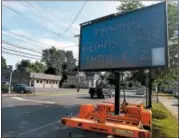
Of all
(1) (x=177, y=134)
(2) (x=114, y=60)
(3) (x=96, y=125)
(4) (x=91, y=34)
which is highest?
(4) (x=91, y=34)

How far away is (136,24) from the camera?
5.32 metres

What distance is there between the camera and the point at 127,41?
213 inches

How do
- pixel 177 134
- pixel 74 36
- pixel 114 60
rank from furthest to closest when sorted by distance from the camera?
1. pixel 74 36
2. pixel 177 134
3. pixel 114 60

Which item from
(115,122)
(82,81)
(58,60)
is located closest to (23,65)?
(58,60)

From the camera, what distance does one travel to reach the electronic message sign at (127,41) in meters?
4.98

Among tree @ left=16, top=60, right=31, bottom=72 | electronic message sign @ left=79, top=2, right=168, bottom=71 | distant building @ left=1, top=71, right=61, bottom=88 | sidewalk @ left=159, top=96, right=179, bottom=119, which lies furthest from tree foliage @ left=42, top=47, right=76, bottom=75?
electronic message sign @ left=79, top=2, right=168, bottom=71

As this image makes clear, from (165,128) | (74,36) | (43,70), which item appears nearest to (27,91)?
(74,36)

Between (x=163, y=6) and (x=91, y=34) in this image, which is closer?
(x=163, y=6)

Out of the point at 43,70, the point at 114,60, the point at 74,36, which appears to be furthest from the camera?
the point at 43,70

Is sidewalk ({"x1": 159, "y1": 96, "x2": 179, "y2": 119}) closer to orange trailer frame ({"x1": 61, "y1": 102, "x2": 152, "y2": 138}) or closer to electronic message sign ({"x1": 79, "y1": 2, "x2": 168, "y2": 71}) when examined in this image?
orange trailer frame ({"x1": 61, "y1": 102, "x2": 152, "y2": 138})

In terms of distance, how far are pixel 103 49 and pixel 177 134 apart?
4313mm

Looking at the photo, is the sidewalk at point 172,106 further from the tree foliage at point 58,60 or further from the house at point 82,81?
the tree foliage at point 58,60

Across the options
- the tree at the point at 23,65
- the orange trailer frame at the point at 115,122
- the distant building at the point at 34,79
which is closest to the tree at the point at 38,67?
the tree at the point at 23,65

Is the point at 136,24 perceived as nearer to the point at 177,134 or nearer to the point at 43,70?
the point at 177,134
